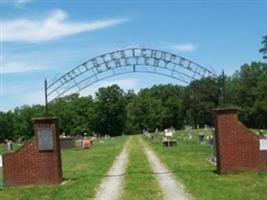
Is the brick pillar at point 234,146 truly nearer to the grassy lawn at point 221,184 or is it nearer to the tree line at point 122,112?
the grassy lawn at point 221,184

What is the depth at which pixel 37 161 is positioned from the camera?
2311 cm

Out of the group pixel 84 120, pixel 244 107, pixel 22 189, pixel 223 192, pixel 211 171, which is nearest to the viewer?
pixel 223 192

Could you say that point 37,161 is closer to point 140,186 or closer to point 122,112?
point 140,186

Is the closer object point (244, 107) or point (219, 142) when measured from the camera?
point (219, 142)

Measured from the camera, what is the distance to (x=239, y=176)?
891 inches

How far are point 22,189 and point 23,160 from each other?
1.71 m

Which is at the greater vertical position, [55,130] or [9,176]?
[55,130]

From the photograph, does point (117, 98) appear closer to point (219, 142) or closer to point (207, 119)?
point (207, 119)

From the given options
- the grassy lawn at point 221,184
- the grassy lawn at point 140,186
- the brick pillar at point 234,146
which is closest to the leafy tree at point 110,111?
the grassy lawn at point 140,186

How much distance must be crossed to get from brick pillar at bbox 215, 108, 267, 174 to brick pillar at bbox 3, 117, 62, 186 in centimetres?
572

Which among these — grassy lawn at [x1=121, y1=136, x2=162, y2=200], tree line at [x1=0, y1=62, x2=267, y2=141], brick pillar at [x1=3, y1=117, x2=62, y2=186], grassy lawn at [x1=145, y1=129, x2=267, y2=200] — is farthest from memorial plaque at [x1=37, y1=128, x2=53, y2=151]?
tree line at [x1=0, y1=62, x2=267, y2=141]

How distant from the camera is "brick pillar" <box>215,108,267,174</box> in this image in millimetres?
23625

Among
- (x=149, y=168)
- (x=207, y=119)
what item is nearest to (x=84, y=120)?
(x=207, y=119)

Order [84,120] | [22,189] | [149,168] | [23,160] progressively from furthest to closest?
[84,120] < [149,168] < [23,160] < [22,189]
